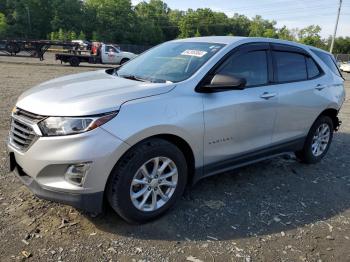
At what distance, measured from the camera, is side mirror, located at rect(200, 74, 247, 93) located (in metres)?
3.72

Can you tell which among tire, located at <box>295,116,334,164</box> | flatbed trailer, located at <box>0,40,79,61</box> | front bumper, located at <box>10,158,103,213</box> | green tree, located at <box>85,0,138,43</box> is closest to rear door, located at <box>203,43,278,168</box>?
tire, located at <box>295,116,334,164</box>

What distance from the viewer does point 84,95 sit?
339cm

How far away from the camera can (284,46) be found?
504cm

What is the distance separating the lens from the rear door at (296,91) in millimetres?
4801

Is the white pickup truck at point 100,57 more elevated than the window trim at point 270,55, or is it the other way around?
the window trim at point 270,55

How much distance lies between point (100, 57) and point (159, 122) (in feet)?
73.7

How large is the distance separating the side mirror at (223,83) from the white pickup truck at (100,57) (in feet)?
70.9

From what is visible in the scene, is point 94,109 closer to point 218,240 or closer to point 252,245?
point 218,240

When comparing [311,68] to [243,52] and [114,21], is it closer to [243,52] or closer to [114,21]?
[243,52]

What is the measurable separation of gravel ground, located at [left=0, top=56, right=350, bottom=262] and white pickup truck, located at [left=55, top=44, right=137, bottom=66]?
20.5 metres

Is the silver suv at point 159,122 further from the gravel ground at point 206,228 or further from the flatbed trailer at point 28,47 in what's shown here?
the flatbed trailer at point 28,47

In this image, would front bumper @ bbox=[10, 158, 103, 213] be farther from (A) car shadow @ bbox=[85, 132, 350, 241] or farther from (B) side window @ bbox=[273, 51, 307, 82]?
(B) side window @ bbox=[273, 51, 307, 82]

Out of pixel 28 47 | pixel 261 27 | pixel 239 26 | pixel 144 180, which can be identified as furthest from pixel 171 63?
pixel 261 27

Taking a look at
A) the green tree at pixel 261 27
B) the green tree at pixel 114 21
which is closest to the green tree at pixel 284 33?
the green tree at pixel 261 27
